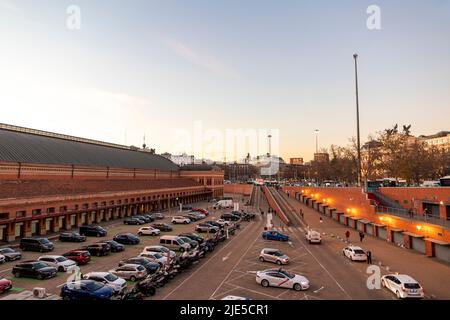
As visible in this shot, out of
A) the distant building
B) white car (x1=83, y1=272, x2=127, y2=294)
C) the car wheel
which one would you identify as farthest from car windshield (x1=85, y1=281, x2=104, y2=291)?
the distant building

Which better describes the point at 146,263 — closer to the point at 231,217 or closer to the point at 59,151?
the point at 231,217

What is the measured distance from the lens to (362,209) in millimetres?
50750

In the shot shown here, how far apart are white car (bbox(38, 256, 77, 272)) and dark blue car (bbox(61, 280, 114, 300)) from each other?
692cm

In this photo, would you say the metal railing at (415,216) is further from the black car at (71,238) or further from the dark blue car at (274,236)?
the black car at (71,238)

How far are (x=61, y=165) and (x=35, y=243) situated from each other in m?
27.6

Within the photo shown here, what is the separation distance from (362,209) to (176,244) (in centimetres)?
2979

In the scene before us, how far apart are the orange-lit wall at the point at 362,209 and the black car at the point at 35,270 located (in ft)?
112

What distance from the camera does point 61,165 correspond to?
59.5 metres

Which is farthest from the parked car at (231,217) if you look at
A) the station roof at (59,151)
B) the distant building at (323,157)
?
the distant building at (323,157)

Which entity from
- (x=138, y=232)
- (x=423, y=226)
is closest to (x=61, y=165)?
(x=138, y=232)

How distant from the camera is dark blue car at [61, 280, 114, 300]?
20250 millimetres

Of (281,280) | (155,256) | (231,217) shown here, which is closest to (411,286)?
(281,280)
